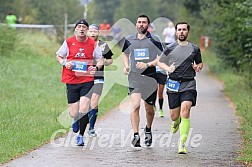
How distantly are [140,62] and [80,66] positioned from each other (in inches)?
38.8

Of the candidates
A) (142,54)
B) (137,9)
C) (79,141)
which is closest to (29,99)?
(79,141)

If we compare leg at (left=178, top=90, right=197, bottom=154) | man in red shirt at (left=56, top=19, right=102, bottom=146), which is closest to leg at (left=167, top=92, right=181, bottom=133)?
leg at (left=178, top=90, right=197, bottom=154)

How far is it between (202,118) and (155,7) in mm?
67427

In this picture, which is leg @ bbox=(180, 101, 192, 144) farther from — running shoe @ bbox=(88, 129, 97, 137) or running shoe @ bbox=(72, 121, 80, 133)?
running shoe @ bbox=(88, 129, 97, 137)

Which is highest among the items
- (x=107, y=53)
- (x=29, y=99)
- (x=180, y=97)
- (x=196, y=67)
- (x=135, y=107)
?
(x=107, y=53)

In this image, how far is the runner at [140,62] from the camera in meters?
12.3

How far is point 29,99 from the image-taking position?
1895 cm

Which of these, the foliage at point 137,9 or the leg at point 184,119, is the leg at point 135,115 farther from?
the foliage at point 137,9

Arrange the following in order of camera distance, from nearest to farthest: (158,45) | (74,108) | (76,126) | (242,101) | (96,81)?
(158,45)
(74,108)
(76,126)
(96,81)
(242,101)

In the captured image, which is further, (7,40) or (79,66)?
(7,40)

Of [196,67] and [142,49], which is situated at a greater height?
[142,49]

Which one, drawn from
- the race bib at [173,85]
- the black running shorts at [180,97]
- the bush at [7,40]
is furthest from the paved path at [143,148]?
the bush at [7,40]

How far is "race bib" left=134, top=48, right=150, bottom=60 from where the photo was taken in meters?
12.3

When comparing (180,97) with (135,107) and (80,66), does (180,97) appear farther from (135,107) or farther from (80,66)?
(80,66)
